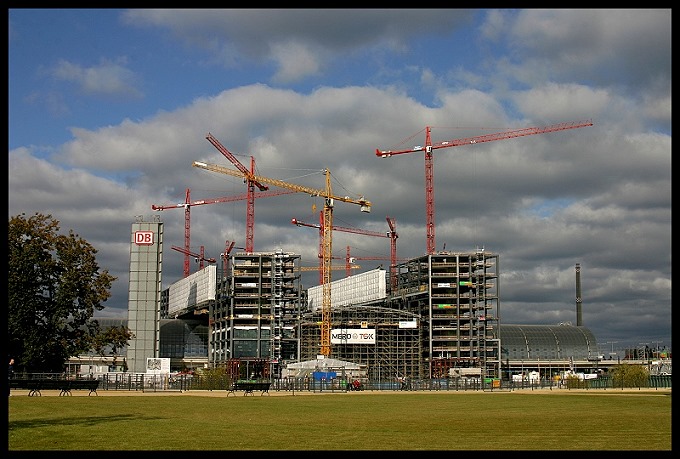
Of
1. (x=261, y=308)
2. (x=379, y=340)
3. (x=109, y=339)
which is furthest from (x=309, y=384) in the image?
(x=261, y=308)

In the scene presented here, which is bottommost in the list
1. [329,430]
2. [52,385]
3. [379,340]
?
[52,385]

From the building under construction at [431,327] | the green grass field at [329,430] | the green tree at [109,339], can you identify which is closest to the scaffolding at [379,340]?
the building under construction at [431,327]

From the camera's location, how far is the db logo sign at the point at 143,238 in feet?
456

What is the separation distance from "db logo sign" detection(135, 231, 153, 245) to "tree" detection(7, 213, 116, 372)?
48.0 metres

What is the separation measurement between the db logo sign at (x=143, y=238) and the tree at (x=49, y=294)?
1889 inches

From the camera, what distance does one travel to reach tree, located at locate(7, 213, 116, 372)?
85.8 meters

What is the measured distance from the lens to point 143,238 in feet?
457

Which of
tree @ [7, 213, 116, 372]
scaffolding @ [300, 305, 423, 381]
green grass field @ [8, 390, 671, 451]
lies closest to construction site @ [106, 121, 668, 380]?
scaffolding @ [300, 305, 423, 381]

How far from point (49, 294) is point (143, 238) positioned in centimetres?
5069

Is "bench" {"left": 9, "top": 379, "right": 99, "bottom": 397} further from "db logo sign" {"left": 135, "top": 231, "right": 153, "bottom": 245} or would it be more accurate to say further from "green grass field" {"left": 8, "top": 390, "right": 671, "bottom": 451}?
"db logo sign" {"left": 135, "top": 231, "right": 153, "bottom": 245}

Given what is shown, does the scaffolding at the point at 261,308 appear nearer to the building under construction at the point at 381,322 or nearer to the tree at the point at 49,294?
the building under construction at the point at 381,322

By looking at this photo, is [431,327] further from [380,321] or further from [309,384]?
[309,384]

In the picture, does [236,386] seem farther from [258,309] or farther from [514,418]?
[258,309]

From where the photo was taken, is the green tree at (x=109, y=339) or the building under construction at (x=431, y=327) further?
the building under construction at (x=431, y=327)
